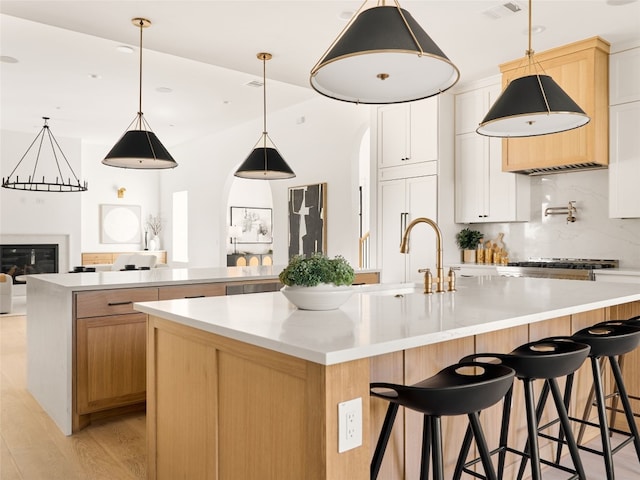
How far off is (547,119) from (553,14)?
1.61 meters

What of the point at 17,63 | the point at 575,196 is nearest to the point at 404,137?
the point at 575,196

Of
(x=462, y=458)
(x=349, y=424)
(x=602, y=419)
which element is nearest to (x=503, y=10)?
(x=602, y=419)

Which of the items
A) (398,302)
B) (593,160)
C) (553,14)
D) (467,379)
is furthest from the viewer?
(593,160)

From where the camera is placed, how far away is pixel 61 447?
2.90 metres

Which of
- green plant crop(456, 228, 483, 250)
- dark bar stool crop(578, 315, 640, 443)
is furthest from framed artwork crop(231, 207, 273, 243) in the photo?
dark bar stool crop(578, 315, 640, 443)

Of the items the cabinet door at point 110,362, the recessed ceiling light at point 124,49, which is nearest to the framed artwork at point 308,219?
the recessed ceiling light at point 124,49

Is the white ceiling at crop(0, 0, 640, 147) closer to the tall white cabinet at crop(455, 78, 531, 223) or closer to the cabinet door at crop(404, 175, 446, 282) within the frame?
the tall white cabinet at crop(455, 78, 531, 223)

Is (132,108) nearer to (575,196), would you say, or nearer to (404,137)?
(404,137)

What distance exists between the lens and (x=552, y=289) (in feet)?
9.08

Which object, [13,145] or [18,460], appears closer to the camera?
[18,460]

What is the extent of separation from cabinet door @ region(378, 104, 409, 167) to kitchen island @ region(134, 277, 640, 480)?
11.4 ft

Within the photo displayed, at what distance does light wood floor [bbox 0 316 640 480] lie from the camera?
2.57m

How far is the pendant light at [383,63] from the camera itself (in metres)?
1.76

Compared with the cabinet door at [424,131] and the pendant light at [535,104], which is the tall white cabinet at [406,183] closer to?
the cabinet door at [424,131]
